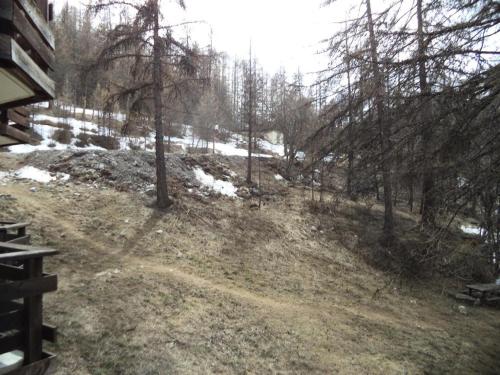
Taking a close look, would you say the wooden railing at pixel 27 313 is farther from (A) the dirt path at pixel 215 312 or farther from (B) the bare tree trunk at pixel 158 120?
(B) the bare tree trunk at pixel 158 120

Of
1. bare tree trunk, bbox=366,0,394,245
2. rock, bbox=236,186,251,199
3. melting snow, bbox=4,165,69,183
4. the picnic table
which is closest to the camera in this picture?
bare tree trunk, bbox=366,0,394,245

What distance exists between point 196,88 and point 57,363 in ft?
32.7

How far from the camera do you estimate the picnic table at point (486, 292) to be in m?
10.8

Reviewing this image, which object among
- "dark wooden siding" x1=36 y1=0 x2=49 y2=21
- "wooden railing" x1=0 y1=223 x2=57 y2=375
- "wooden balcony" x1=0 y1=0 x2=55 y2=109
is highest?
"dark wooden siding" x1=36 y1=0 x2=49 y2=21

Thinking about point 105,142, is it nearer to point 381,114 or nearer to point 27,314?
point 381,114

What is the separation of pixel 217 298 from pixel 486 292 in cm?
811

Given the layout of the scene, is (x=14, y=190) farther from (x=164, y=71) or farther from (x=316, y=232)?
(x=316, y=232)

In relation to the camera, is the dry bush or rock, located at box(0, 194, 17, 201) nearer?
rock, located at box(0, 194, 17, 201)

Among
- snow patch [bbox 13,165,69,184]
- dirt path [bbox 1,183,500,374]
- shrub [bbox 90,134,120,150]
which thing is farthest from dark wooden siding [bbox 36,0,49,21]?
shrub [bbox 90,134,120,150]

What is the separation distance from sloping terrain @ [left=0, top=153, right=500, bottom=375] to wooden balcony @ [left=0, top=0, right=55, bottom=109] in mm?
3481

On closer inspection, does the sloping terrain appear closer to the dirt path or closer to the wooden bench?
the dirt path

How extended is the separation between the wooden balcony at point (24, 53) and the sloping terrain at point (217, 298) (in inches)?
137

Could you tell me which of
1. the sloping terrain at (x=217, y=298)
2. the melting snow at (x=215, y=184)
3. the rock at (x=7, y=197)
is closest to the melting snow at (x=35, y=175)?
the sloping terrain at (x=217, y=298)

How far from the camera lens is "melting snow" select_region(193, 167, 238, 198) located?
16.3m
